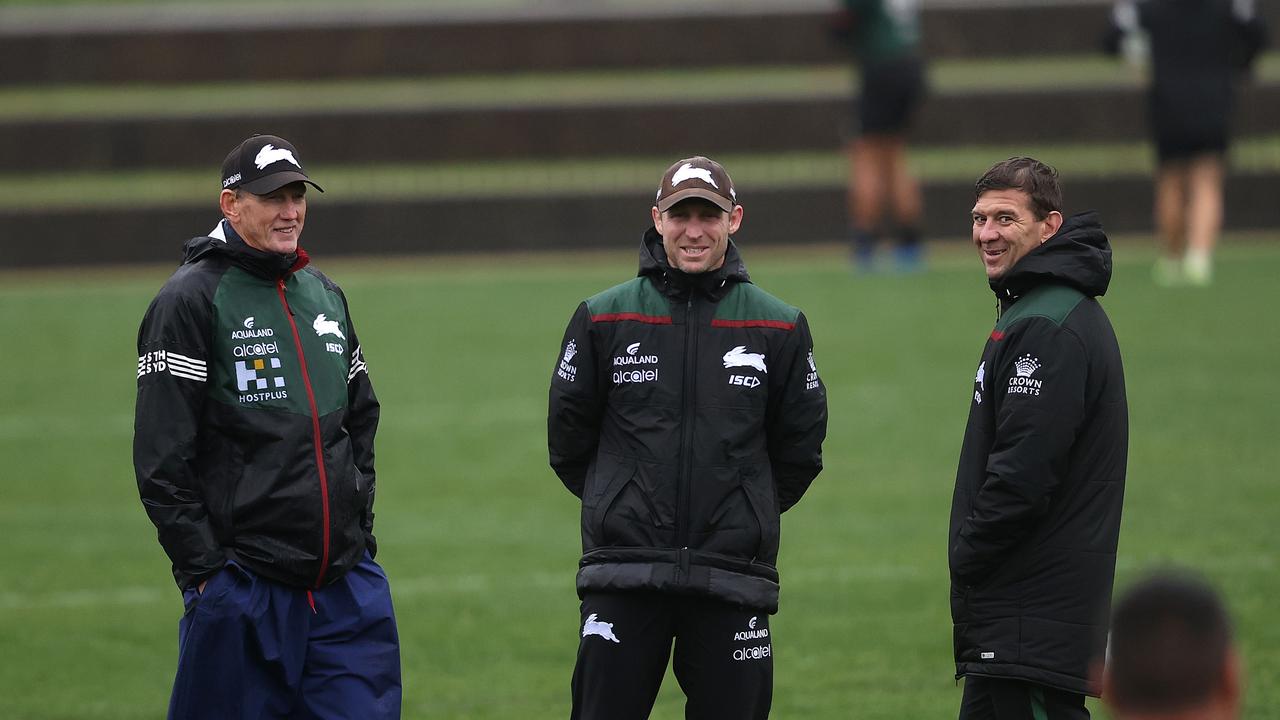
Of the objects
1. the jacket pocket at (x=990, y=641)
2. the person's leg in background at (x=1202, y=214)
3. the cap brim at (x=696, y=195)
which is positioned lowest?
the jacket pocket at (x=990, y=641)

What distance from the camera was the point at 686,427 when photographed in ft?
17.3

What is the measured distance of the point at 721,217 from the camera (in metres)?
5.35

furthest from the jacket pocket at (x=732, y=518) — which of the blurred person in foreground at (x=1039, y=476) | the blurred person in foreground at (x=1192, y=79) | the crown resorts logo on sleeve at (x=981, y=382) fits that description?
the blurred person in foreground at (x=1192, y=79)

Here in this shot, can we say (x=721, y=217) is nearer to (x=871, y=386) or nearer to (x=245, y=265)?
(x=245, y=265)

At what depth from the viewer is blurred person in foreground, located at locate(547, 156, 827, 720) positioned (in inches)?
206

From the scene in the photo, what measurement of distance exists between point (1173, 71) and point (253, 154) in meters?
13.5

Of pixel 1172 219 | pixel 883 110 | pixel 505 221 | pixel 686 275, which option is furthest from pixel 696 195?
pixel 505 221

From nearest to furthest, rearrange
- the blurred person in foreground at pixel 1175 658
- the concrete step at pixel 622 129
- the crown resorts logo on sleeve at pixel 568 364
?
the blurred person in foreground at pixel 1175 658 < the crown resorts logo on sleeve at pixel 568 364 < the concrete step at pixel 622 129

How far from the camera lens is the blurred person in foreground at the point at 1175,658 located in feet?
8.60

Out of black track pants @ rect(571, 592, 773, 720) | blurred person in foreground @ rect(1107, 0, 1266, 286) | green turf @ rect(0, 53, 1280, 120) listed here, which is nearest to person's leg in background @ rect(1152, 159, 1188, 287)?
blurred person in foreground @ rect(1107, 0, 1266, 286)

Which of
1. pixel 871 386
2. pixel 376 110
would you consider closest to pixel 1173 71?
pixel 871 386

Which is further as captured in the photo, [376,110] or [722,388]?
[376,110]

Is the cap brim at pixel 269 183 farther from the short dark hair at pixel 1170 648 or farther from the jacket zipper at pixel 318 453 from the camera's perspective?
the short dark hair at pixel 1170 648

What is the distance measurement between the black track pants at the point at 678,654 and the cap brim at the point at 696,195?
3.59 ft
